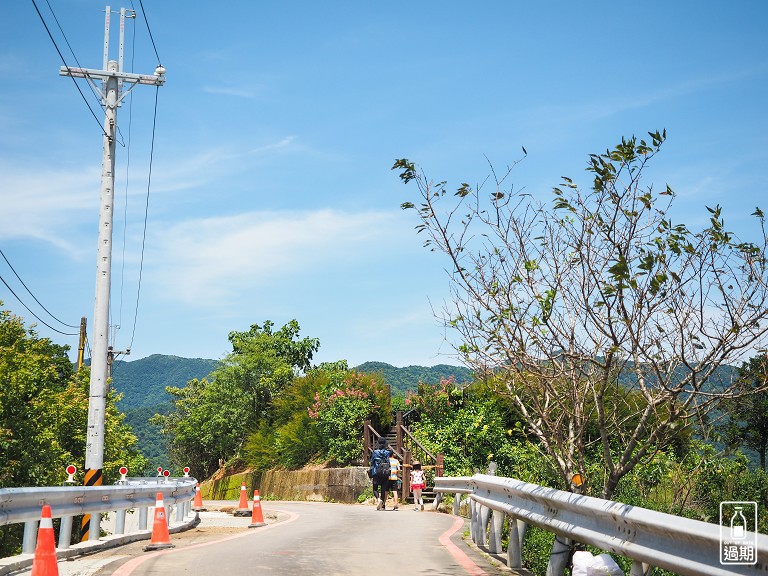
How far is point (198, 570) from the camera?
9.25 m

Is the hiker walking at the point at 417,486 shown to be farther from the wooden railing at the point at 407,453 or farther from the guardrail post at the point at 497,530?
the guardrail post at the point at 497,530

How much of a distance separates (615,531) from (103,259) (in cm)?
1249

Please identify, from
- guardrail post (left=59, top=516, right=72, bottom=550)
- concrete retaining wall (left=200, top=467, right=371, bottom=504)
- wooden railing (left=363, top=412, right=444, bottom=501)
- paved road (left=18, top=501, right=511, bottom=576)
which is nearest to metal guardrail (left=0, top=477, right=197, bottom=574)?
guardrail post (left=59, top=516, right=72, bottom=550)

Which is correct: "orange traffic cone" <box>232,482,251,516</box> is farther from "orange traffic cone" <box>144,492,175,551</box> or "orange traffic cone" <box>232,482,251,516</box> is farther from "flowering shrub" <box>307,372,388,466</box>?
"flowering shrub" <box>307,372,388,466</box>

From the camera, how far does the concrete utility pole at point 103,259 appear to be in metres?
15.9

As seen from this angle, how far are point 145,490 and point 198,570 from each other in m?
5.13

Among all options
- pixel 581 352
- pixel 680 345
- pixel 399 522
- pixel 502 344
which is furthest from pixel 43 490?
pixel 399 522

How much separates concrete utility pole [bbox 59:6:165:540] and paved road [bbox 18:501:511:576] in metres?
2.40

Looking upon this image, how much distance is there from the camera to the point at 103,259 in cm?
1656

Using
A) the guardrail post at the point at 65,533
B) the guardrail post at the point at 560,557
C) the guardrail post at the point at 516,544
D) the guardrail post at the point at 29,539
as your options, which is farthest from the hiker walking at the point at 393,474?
the guardrail post at the point at 560,557

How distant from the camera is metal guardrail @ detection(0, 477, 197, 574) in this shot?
9359 mm

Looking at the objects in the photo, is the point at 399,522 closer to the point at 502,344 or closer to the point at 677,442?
the point at 502,344

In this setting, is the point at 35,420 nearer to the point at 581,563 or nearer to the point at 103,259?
the point at 103,259

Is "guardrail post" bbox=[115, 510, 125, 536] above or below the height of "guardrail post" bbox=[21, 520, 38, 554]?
below
